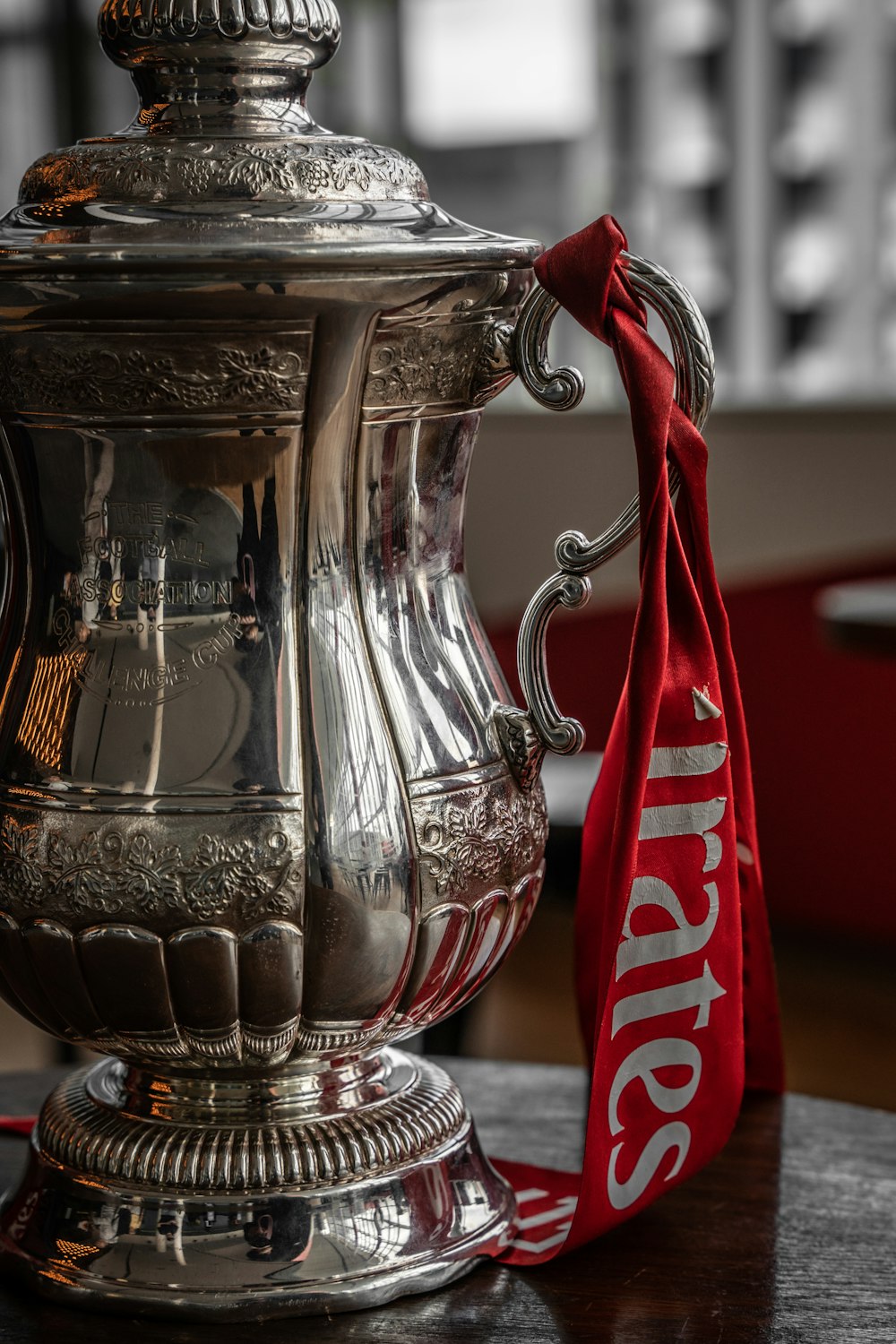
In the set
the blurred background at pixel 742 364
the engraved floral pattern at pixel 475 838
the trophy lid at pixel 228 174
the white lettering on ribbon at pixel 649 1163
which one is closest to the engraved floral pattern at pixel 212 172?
the trophy lid at pixel 228 174

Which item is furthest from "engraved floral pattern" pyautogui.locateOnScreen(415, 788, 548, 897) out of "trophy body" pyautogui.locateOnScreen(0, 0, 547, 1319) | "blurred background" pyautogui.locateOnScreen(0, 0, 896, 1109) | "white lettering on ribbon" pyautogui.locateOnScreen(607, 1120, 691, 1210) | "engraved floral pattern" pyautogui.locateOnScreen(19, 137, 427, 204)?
"blurred background" pyautogui.locateOnScreen(0, 0, 896, 1109)

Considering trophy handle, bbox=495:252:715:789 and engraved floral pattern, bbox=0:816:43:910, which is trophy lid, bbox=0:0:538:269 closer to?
trophy handle, bbox=495:252:715:789

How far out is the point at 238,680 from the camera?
604 mm

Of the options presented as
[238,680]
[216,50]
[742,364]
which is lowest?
[742,364]

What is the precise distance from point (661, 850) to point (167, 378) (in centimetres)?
26

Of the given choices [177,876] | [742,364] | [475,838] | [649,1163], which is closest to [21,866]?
[177,876]

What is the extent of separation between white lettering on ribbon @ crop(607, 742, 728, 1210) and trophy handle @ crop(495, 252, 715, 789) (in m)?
0.04

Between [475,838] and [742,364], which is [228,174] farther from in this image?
[742,364]

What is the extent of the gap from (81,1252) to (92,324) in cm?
34

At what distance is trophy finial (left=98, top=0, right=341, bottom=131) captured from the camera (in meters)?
0.62

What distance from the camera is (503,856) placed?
25.6 inches

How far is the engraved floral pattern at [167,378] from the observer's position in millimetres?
580

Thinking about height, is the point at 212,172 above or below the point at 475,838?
above

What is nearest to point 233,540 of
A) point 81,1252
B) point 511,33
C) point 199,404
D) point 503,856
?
point 199,404
